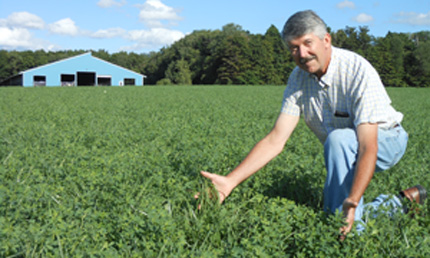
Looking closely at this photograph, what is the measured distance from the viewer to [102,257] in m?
2.62

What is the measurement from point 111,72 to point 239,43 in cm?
2086

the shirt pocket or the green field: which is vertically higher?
the shirt pocket

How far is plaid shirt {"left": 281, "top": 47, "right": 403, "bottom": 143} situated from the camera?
3.06 metres

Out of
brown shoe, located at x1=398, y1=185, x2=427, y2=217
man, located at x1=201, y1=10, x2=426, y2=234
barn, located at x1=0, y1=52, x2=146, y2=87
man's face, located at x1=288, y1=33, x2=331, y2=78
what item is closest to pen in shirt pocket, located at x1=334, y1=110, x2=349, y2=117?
man, located at x1=201, y1=10, x2=426, y2=234

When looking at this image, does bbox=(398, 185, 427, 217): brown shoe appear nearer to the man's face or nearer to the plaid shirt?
the plaid shirt

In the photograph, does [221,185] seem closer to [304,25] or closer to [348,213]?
[348,213]

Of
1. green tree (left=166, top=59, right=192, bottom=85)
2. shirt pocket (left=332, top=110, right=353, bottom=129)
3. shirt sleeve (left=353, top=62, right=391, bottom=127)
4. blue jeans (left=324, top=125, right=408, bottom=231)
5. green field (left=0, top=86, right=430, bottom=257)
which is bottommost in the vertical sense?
green field (left=0, top=86, right=430, bottom=257)

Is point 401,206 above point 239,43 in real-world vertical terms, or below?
below

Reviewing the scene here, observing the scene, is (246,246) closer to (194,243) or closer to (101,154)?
(194,243)

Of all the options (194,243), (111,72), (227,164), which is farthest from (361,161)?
(111,72)

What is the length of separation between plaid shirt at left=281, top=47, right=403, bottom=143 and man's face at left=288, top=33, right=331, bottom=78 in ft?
0.29

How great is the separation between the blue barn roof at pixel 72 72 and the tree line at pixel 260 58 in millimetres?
8807

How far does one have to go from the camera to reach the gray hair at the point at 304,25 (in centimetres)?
301

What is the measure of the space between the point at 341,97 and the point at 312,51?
449 millimetres
